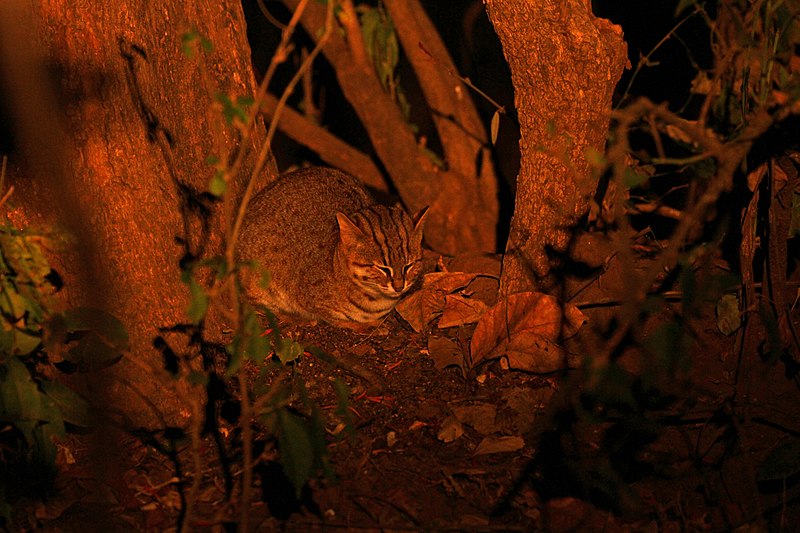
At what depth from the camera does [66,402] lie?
3129mm

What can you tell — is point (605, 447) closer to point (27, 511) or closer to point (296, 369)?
point (296, 369)

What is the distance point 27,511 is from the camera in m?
3.30

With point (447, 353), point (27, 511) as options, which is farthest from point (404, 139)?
point (27, 511)

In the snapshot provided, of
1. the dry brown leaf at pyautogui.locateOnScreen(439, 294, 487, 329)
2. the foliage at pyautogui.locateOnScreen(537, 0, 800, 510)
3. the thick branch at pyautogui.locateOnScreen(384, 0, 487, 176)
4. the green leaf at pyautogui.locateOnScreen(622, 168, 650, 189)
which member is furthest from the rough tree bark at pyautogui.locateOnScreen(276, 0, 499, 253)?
the green leaf at pyautogui.locateOnScreen(622, 168, 650, 189)

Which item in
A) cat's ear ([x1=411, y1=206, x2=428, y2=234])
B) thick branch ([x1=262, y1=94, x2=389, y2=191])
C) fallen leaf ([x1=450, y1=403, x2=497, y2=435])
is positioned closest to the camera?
fallen leaf ([x1=450, y1=403, x2=497, y2=435])

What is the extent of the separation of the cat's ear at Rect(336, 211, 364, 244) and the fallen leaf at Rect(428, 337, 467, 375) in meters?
0.78

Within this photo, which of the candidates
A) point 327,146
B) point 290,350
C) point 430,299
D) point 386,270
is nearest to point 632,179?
point 290,350

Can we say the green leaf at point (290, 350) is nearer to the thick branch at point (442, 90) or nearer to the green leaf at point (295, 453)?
the green leaf at point (295, 453)

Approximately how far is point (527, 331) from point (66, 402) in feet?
6.95

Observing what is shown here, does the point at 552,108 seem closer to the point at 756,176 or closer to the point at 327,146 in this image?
the point at 756,176

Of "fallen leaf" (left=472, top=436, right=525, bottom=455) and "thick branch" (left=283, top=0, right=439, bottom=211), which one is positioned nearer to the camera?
"fallen leaf" (left=472, top=436, right=525, bottom=455)

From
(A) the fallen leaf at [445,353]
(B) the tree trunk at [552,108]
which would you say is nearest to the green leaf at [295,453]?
(A) the fallen leaf at [445,353]

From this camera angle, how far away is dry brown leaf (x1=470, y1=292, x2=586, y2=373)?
400 cm

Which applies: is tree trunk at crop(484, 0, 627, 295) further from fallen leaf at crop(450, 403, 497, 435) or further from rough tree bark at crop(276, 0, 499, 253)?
rough tree bark at crop(276, 0, 499, 253)
